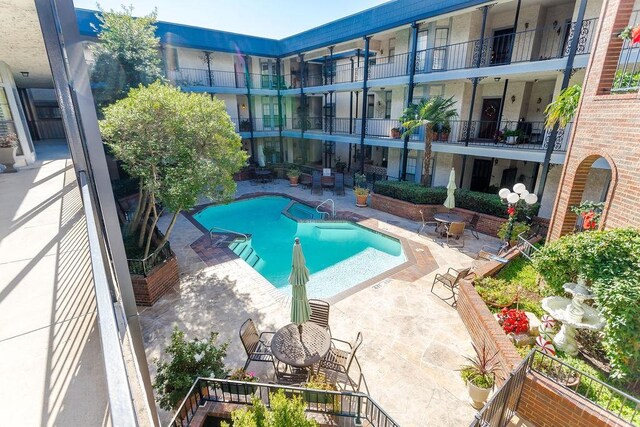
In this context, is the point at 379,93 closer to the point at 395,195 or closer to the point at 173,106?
the point at 395,195

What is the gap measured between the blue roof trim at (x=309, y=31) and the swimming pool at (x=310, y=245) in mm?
10488

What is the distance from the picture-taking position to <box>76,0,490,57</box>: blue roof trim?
45.9 feet

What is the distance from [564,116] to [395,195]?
7.57 m

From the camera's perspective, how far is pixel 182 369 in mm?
5059

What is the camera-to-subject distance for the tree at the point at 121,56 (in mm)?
13055

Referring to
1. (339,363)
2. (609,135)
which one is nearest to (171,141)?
(339,363)

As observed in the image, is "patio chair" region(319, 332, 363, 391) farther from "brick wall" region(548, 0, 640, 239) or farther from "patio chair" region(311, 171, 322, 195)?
"patio chair" region(311, 171, 322, 195)

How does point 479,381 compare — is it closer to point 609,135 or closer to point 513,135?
point 609,135

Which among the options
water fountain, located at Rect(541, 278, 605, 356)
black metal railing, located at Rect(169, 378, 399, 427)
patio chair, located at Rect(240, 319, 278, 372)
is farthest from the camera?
patio chair, located at Rect(240, 319, 278, 372)

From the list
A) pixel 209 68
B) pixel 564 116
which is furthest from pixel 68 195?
pixel 209 68

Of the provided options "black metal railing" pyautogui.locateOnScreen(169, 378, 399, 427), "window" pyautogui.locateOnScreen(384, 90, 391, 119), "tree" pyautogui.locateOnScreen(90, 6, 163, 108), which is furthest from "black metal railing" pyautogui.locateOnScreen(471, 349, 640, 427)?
"window" pyautogui.locateOnScreen(384, 90, 391, 119)

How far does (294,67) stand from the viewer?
2616 cm

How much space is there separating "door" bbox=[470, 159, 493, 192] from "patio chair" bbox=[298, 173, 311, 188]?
1035cm

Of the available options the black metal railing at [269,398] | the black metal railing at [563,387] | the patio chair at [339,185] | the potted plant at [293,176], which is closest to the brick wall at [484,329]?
the black metal railing at [563,387]
